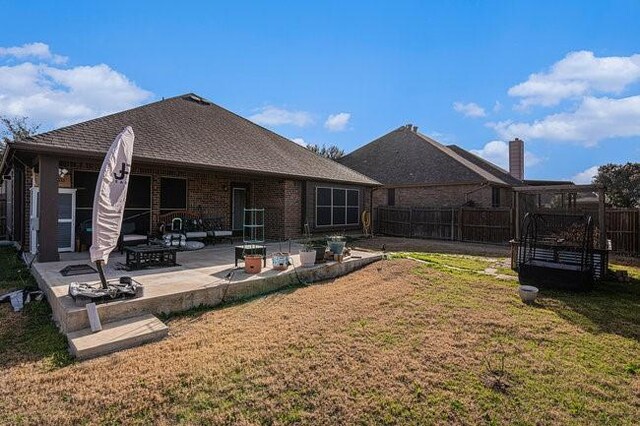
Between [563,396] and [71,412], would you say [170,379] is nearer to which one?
[71,412]

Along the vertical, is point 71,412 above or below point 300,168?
below

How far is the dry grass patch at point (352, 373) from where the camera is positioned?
2.67 m

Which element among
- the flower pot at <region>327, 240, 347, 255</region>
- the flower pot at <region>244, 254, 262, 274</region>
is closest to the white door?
the flower pot at <region>244, 254, 262, 274</region>

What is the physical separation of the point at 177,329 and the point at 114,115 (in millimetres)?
8090

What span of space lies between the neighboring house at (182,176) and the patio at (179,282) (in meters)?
1.58

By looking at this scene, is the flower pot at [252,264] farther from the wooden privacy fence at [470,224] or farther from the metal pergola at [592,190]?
the wooden privacy fence at [470,224]

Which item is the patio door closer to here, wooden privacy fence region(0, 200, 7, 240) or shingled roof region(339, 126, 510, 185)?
wooden privacy fence region(0, 200, 7, 240)

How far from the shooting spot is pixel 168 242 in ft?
29.2

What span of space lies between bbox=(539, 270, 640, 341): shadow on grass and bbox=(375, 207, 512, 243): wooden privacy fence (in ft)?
24.2

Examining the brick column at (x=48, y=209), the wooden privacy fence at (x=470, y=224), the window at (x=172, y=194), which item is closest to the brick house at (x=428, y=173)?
the wooden privacy fence at (x=470, y=224)

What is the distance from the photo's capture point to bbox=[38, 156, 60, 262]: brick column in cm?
687

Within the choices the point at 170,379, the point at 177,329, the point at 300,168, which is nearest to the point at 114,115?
the point at 300,168

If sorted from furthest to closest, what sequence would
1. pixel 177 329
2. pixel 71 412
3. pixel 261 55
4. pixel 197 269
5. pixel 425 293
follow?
pixel 261 55
pixel 197 269
pixel 425 293
pixel 177 329
pixel 71 412

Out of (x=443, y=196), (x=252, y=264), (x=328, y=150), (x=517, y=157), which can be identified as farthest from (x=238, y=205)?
(x=328, y=150)
